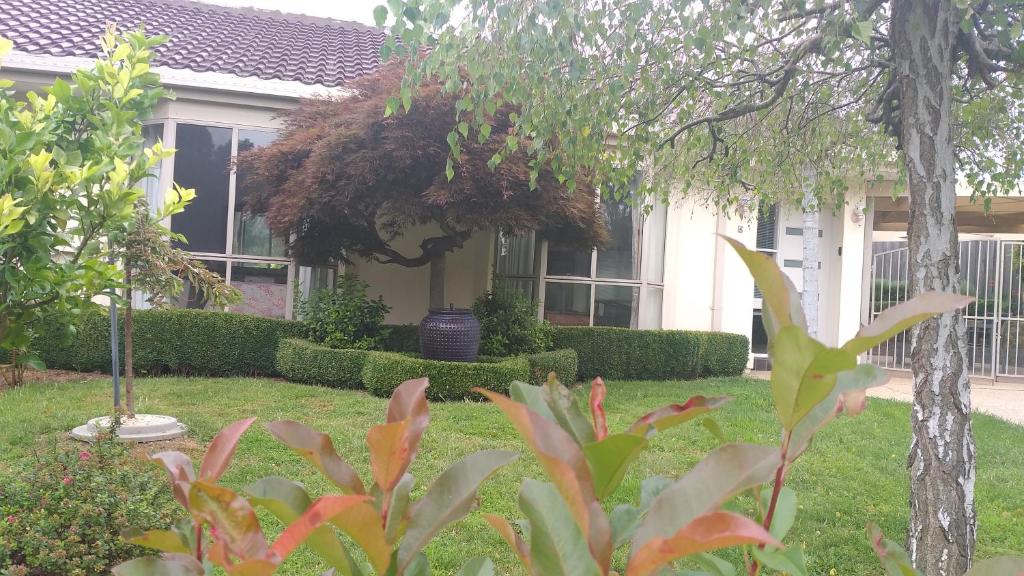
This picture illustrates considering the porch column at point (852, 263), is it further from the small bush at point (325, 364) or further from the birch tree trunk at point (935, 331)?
the birch tree trunk at point (935, 331)

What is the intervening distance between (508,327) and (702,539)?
342 inches

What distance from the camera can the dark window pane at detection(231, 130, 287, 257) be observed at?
Answer: 9.45 meters

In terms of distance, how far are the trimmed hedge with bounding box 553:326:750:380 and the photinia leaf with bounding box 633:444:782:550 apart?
9.15 m

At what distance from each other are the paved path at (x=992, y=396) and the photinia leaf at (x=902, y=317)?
8488 mm

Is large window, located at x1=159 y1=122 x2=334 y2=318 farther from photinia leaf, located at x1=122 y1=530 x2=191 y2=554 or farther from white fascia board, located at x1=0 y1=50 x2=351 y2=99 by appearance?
photinia leaf, located at x1=122 y1=530 x2=191 y2=554

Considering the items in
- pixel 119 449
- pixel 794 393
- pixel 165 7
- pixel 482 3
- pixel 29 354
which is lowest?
pixel 119 449

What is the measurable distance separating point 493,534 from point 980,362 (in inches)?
440

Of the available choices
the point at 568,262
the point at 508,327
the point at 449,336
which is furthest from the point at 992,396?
the point at 449,336

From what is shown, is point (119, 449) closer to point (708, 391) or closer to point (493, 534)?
point (493, 534)

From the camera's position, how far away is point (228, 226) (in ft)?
30.8

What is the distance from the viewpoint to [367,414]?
6699 mm

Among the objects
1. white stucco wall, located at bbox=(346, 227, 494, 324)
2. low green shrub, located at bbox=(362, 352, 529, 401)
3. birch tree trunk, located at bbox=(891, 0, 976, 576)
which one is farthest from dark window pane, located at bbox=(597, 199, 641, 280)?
birch tree trunk, located at bbox=(891, 0, 976, 576)

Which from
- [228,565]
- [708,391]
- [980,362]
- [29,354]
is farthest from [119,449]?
[980,362]

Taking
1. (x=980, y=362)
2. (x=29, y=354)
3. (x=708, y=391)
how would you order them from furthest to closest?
(x=980, y=362), (x=708, y=391), (x=29, y=354)
